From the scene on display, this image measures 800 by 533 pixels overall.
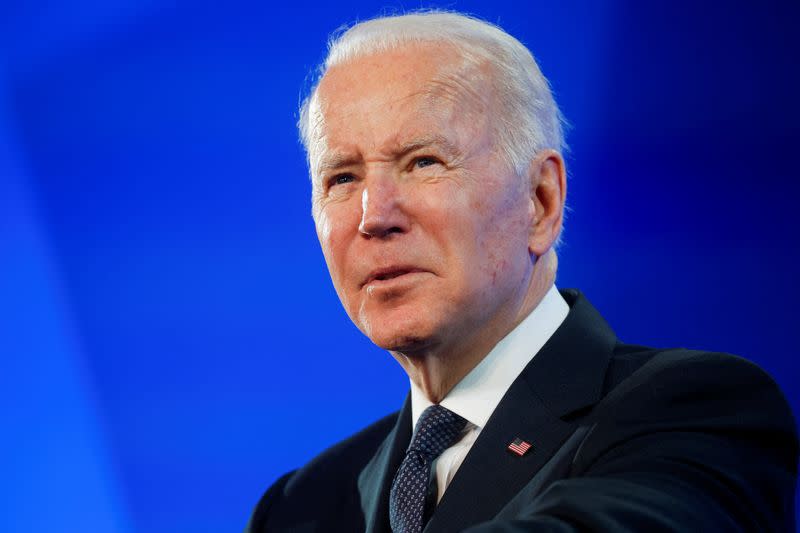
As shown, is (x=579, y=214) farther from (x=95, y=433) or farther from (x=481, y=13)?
(x=95, y=433)

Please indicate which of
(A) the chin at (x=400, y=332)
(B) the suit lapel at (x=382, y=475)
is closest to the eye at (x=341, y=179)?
(A) the chin at (x=400, y=332)

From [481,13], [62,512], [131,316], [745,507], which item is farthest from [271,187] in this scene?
[745,507]

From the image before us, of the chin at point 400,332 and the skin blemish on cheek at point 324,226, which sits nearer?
the chin at point 400,332

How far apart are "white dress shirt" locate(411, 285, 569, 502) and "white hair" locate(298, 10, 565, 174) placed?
281 millimetres

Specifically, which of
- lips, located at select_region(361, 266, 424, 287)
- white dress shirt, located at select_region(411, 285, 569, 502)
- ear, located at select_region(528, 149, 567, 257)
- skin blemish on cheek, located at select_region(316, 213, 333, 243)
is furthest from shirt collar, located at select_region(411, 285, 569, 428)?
skin blemish on cheek, located at select_region(316, 213, 333, 243)

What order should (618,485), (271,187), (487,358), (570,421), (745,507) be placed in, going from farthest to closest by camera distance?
(271,187) → (487,358) → (570,421) → (745,507) → (618,485)

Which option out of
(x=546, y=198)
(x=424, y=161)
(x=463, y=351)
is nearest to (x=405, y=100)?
(x=424, y=161)

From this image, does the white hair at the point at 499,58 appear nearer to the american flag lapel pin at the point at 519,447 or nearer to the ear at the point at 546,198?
the ear at the point at 546,198

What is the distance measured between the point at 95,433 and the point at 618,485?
77.7 inches

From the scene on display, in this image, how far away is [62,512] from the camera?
2.94 meters

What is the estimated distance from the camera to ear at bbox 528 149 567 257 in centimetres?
197

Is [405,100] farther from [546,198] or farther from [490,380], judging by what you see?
[490,380]

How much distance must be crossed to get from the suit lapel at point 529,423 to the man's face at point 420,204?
12cm

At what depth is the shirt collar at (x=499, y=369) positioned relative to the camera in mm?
1902
